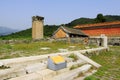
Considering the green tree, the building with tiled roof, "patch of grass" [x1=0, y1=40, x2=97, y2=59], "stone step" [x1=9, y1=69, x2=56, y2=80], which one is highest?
the green tree

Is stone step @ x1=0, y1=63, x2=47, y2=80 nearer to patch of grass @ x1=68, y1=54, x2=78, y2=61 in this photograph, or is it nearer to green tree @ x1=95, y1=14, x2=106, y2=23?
patch of grass @ x1=68, y1=54, x2=78, y2=61

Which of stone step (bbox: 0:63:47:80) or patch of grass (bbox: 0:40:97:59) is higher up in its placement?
patch of grass (bbox: 0:40:97:59)

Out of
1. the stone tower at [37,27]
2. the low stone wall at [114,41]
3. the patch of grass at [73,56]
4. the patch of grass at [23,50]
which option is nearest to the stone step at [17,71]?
the patch of grass at [23,50]

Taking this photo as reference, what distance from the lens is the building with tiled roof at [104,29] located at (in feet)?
87.6

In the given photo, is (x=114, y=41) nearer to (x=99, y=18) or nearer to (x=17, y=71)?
(x=17, y=71)

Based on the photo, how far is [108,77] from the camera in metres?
5.45

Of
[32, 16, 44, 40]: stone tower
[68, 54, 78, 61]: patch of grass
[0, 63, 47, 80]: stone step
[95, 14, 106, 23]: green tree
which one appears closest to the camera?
[0, 63, 47, 80]: stone step

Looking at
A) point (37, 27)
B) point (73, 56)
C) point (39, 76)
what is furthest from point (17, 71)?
point (37, 27)

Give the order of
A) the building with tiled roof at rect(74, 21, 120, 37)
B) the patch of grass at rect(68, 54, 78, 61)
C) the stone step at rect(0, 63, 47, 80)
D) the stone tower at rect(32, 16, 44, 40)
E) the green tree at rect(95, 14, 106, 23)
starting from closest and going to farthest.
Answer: the stone step at rect(0, 63, 47, 80) < the patch of grass at rect(68, 54, 78, 61) < the stone tower at rect(32, 16, 44, 40) < the building with tiled roof at rect(74, 21, 120, 37) < the green tree at rect(95, 14, 106, 23)

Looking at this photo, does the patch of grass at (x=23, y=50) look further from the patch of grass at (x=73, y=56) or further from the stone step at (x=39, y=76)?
the stone step at (x=39, y=76)

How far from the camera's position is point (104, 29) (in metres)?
28.5

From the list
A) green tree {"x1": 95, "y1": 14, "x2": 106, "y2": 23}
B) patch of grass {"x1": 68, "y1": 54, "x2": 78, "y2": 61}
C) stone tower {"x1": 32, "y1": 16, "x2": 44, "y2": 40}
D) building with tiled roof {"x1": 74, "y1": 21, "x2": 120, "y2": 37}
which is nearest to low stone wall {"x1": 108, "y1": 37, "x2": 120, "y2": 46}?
building with tiled roof {"x1": 74, "y1": 21, "x2": 120, "y2": 37}

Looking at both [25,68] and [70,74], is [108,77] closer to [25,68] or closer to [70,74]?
[70,74]

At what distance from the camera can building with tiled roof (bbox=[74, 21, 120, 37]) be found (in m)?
26.7
